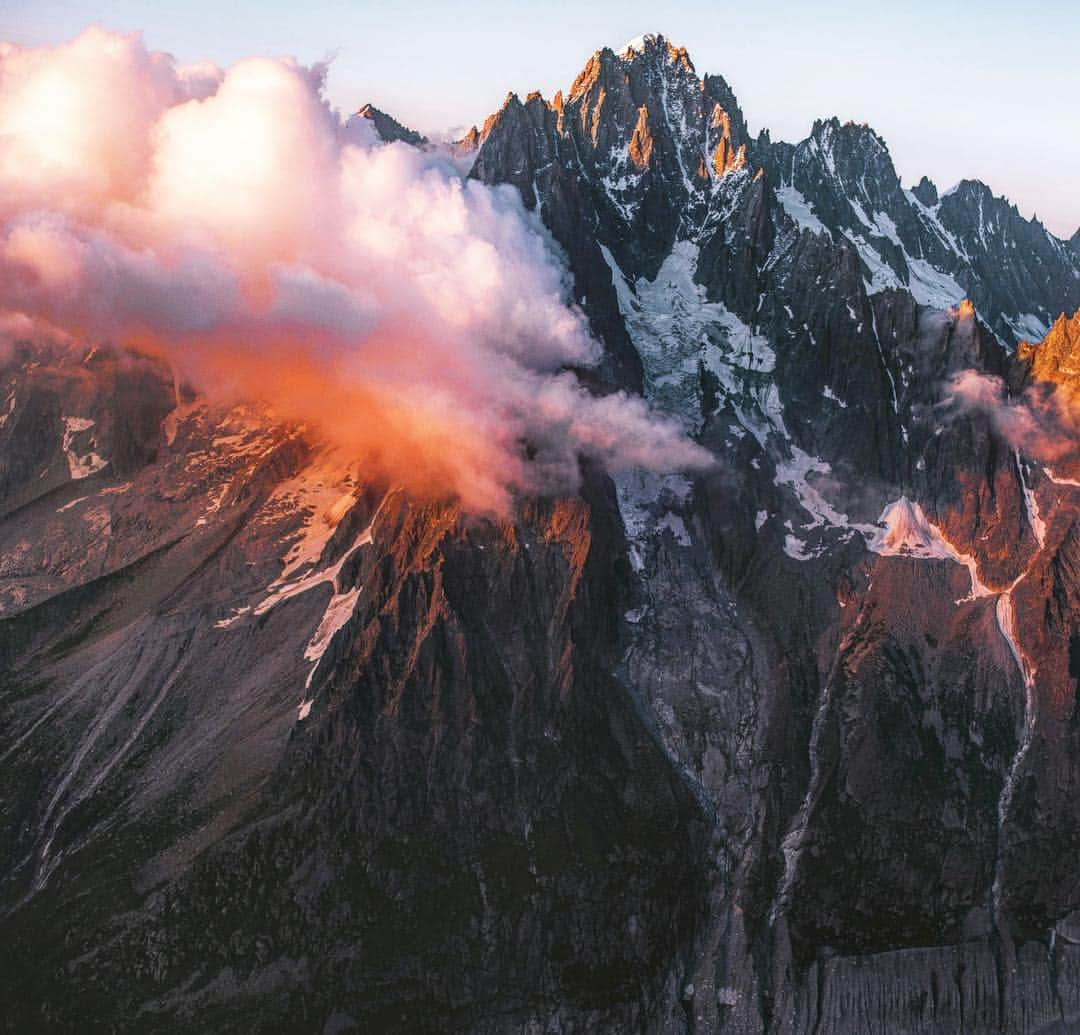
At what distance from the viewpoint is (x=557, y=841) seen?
179 metres

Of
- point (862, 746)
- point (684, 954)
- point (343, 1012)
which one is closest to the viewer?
point (343, 1012)

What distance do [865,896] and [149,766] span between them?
103255 mm

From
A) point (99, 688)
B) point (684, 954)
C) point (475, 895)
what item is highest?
point (99, 688)

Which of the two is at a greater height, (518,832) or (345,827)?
(345,827)

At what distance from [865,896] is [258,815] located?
8556 cm

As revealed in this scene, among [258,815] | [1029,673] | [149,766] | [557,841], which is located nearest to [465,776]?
[557,841]

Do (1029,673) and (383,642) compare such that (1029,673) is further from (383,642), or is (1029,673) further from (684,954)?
(383,642)

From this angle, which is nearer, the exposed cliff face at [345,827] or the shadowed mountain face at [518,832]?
the exposed cliff face at [345,827]

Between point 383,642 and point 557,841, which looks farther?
point 383,642

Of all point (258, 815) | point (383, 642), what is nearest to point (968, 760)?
point (383, 642)

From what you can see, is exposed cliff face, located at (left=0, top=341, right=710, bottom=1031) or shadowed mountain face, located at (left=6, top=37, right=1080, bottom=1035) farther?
shadowed mountain face, located at (left=6, top=37, right=1080, bottom=1035)

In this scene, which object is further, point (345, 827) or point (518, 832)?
point (518, 832)

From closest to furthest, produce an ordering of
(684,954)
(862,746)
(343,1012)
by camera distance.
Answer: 1. (343,1012)
2. (684,954)
3. (862,746)

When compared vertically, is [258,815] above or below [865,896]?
above
